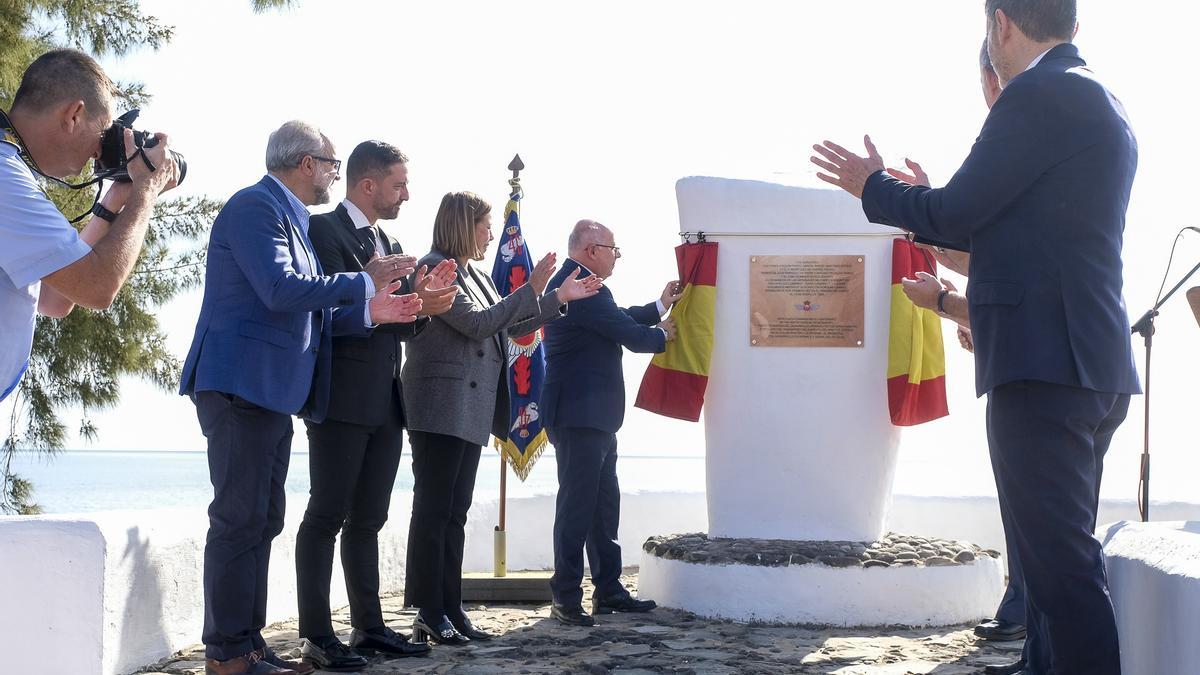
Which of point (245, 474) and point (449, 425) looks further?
point (449, 425)

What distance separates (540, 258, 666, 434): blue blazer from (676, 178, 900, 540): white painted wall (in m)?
0.54

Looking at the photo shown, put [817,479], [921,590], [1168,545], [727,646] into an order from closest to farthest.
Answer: [1168,545] → [727,646] → [921,590] → [817,479]

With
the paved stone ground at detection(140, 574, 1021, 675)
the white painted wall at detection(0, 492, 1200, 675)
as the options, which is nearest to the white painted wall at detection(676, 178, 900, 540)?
the paved stone ground at detection(140, 574, 1021, 675)

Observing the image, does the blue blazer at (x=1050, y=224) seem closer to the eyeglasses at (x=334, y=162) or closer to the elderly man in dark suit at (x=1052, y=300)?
the elderly man in dark suit at (x=1052, y=300)

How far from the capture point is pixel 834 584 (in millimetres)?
4789

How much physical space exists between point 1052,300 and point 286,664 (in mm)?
2317

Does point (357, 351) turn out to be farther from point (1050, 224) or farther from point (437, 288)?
point (1050, 224)

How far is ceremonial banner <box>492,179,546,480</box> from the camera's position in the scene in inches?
235

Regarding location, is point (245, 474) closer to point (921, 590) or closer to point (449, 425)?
point (449, 425)

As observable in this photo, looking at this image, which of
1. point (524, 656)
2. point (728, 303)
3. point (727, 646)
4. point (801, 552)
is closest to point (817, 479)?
point (801, 552)

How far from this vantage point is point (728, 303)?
17.5 feet

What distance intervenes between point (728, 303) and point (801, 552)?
1.14 metres

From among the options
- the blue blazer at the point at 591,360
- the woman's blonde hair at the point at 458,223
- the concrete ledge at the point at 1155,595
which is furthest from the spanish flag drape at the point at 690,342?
the concrete ledge at the point at 1155,595

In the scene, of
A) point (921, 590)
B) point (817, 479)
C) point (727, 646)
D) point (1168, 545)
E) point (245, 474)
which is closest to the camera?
point (1168, 545)
